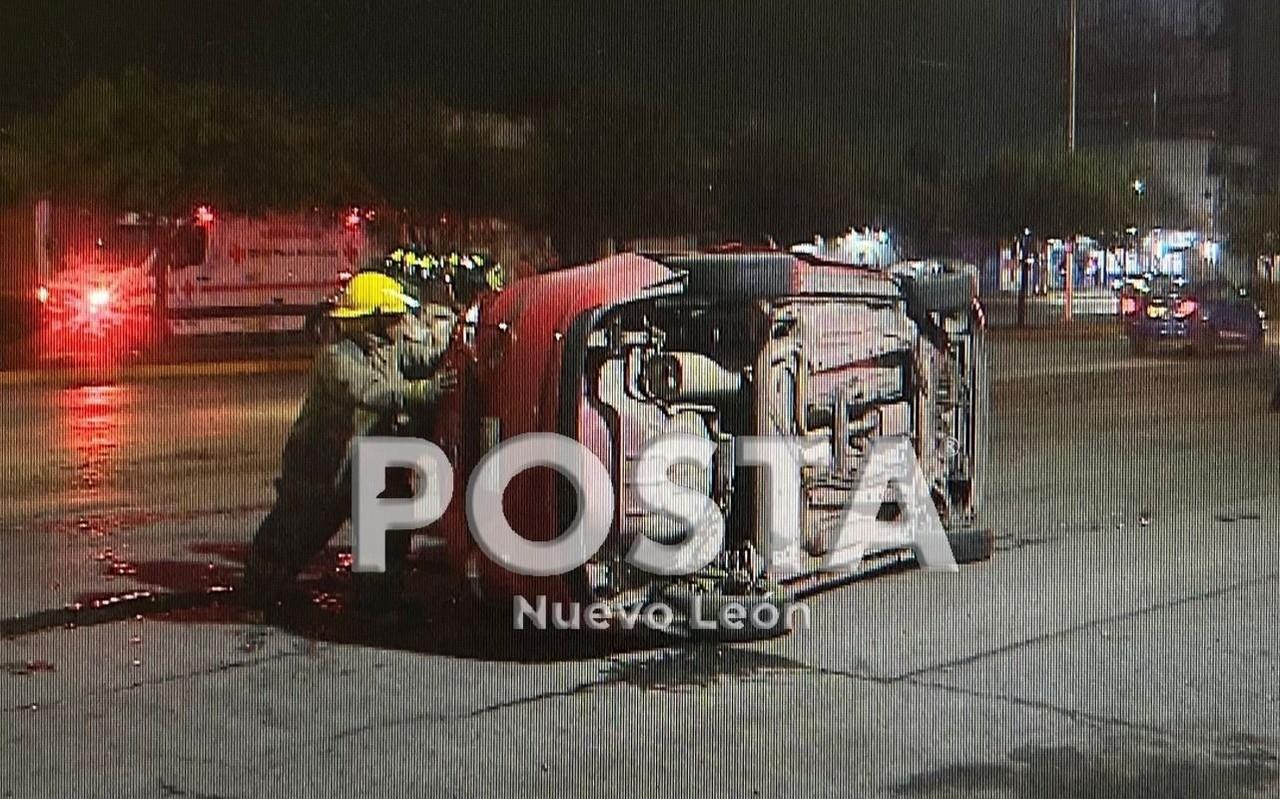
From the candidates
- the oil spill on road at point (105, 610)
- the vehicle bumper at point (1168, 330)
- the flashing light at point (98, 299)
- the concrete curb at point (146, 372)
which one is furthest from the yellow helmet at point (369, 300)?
the flashing light at point (98, 299)

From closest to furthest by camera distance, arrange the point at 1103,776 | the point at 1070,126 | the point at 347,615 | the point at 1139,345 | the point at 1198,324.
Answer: the point at 1103,776, the point at 347,615, the point at 1198,324, the point at 1139,345, the point at 1070,126

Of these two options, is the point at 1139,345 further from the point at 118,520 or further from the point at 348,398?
the point at 348,398

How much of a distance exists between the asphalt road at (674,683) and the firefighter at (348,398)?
0.44 m

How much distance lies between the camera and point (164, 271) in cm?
2828

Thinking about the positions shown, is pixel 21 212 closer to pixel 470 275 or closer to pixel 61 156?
pixel 61 156

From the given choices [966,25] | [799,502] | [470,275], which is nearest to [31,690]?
[799,502]

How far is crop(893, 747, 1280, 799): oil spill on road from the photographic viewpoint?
4.91 m

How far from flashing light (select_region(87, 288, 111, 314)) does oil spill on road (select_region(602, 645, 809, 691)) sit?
872 inches

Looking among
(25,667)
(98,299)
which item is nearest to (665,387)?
(25,667)

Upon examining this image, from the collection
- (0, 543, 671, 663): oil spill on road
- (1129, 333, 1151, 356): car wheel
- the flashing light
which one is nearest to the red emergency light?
the flashing light

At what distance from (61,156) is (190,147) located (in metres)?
2.00

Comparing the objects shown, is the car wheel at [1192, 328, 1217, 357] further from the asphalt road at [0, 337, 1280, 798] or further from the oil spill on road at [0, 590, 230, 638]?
the oil spill on road at [0, 590, 230, 638]

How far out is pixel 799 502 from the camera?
6.99 meters

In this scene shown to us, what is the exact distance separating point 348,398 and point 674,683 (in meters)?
1.87
